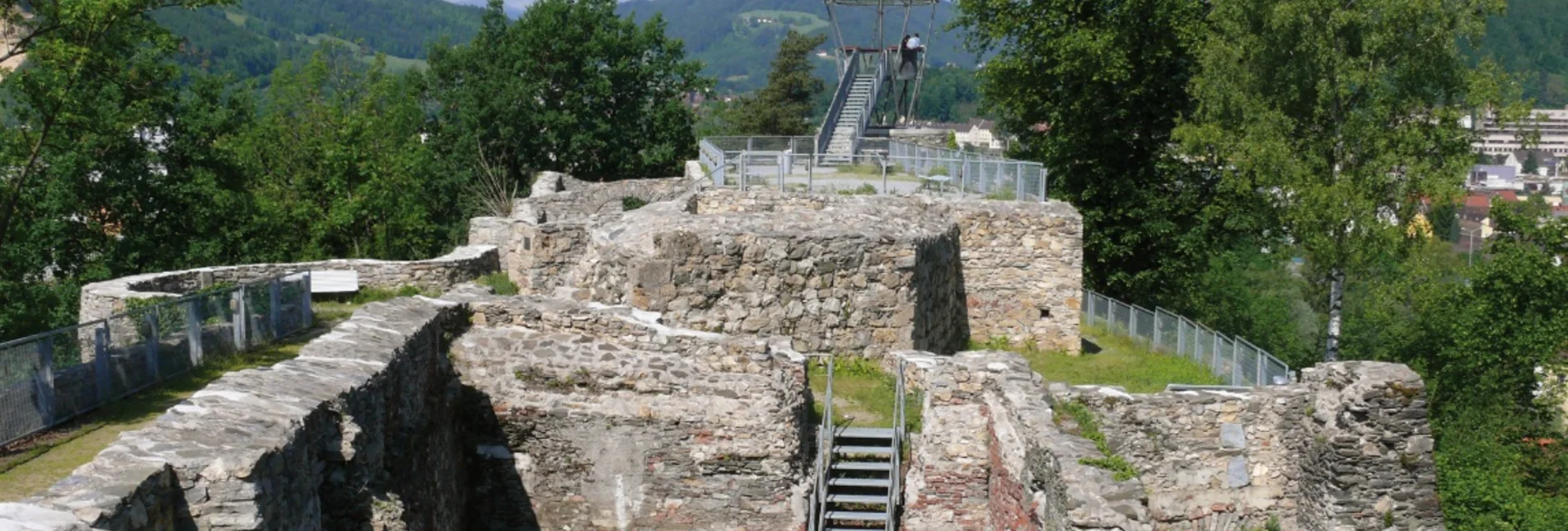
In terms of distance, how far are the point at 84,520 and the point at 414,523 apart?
4.89 meters

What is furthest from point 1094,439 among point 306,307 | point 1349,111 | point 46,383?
A: point 1349,111

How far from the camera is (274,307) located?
1628 cm

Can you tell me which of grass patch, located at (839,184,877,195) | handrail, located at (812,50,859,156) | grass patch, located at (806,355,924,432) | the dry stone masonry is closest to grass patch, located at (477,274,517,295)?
the dry stone masonry

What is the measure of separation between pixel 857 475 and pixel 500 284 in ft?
27.6

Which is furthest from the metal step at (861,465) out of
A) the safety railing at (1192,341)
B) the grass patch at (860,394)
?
the safety railing at (1192,341)

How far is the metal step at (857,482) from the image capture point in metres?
14.0

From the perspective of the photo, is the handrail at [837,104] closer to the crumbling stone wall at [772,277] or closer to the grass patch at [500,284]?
the grass patch at [500,284]

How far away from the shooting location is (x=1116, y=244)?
104 ft

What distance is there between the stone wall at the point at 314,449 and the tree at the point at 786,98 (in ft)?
190

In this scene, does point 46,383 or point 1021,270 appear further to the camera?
point 1021,270

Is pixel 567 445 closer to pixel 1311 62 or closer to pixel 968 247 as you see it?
pixel 968 247

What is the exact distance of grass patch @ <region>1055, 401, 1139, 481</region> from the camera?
468 inches

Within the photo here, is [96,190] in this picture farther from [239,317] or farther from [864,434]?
[864,434]

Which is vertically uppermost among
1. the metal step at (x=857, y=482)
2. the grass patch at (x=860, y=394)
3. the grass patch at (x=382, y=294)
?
the grass patch at (x=382, y=294)
